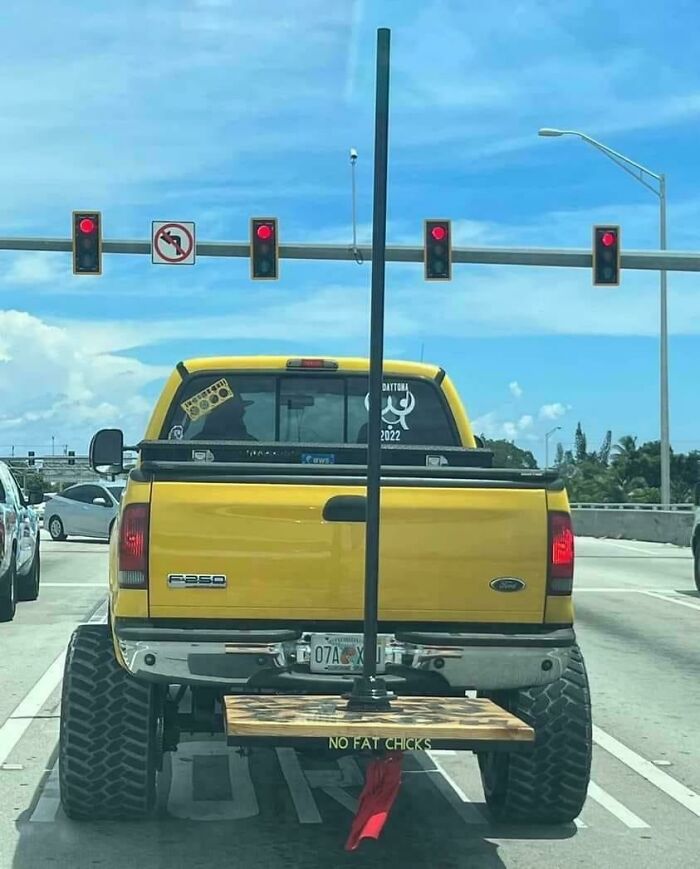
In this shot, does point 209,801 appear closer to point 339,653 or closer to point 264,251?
point 339,653

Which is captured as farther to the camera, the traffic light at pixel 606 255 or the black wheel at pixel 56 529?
the black wheel at pixel 56 529

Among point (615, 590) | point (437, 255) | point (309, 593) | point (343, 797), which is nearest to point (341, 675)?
point (309, 593)

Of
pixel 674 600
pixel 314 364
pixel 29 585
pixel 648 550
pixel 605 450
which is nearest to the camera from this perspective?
pixel 314 364

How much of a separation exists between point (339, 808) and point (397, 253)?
669 inches

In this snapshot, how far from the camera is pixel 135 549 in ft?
17.6

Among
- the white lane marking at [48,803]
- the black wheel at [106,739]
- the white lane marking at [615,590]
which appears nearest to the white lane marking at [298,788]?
the black wheel at [106,739]

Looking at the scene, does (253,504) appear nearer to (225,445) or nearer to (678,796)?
(225,445)

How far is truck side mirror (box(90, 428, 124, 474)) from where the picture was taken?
773 cm

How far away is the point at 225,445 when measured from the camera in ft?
20.9

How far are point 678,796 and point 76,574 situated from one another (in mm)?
15802

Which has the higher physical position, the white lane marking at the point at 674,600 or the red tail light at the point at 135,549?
the red tail light at the point at 135,549

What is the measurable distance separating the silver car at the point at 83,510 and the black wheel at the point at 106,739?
24.2 metres

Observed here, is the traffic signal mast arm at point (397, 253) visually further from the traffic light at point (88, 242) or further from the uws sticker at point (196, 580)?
the uws sticker at point (196, 580)

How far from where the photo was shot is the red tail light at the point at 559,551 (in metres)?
5.50
